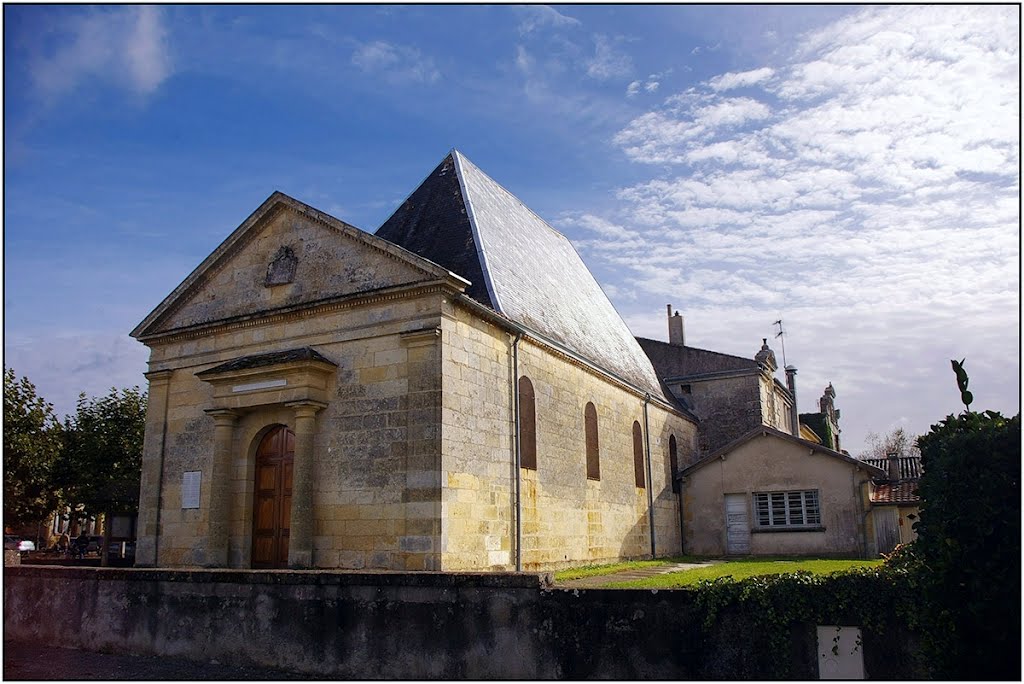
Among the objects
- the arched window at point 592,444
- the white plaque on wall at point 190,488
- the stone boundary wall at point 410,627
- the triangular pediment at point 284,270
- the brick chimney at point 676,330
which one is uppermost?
the brick chimney at point 676,330

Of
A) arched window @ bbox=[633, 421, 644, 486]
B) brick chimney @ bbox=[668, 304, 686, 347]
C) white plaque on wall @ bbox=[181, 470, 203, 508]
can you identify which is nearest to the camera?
white plaque on wall @ bbox=[181, 470, 203, 508]

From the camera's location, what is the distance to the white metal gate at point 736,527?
73.3 ft

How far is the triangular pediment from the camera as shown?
1363cm

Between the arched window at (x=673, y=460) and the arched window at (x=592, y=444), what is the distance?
6.00 m

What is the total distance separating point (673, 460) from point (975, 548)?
1820 centimetres

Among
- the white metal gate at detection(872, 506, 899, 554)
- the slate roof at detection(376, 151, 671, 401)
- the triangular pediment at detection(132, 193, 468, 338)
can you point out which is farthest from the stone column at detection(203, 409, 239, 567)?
the white metal gate at detection(872, 506, 899, 554)

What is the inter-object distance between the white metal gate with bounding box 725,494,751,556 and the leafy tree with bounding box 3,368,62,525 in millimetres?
25118

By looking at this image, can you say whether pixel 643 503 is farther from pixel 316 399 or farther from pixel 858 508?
pixel 316 399

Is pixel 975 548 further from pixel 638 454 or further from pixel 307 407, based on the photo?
pixel 638 454

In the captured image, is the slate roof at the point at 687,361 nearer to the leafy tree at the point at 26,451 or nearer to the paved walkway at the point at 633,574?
the paved walkway at the point at 633,574

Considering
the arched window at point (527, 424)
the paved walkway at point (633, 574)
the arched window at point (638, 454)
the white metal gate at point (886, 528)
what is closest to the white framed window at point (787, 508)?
the white metal gate at point (886, 528)

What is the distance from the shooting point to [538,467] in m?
15.3

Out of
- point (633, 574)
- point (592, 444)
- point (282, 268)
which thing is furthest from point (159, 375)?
point (633, 574)

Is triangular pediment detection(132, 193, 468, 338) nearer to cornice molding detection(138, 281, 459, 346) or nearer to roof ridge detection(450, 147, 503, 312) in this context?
cornice molding detection(138, 281, 459, 346)
